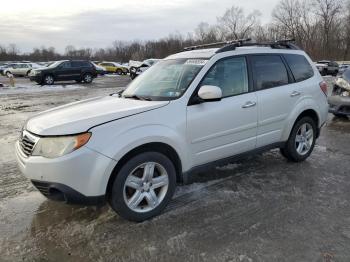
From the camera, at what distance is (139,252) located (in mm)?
3275

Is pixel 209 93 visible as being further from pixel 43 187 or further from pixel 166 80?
pixel 43 187

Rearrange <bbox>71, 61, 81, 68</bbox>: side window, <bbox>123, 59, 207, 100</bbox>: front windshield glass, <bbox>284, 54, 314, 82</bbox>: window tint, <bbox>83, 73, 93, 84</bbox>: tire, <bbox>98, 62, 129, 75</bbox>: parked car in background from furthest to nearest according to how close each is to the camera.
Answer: <bbox>98, 62, 129, 75</bbox>: parked car in background < <bbox>83, 73, 93, 84</bbox>: tire < <bbox>71, 61, 81, 68</bbox>: side window < <bbox>284, 54, 314, 82</bbox>: window tint < <bbox>123, 59, 207, 100</bbox>: front windshield glass

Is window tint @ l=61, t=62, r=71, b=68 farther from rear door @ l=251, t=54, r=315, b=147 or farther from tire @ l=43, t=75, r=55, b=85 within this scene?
rear door @ l=251, t=54, r=315, b=147

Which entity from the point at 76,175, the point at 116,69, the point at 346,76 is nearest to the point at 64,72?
the point at 346,76

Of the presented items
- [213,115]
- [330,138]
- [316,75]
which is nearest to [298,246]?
[213,115]

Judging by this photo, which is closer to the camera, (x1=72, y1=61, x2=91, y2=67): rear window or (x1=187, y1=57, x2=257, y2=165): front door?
(x1=187, y1=57, x2=257, y2=165): front door

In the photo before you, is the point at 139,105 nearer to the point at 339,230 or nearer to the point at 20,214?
the point at 20,214

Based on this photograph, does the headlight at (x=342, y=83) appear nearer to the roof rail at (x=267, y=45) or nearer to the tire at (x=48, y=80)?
the roof rail at (x=267, y=45)

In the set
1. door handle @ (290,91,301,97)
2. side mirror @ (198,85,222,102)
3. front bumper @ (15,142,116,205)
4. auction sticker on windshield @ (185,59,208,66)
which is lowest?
front bumper @ (15,142,116,205)

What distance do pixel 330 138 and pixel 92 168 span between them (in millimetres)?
5776

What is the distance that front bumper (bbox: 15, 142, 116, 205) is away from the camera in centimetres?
333

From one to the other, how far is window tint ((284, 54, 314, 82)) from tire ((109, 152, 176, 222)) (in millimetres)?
2727

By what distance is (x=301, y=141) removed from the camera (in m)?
5.73

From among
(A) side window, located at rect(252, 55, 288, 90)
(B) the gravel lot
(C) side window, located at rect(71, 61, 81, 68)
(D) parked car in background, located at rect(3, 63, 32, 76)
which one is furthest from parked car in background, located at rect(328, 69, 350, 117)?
(D) parked car in background, located at rect(3, 63, 32, 76)
